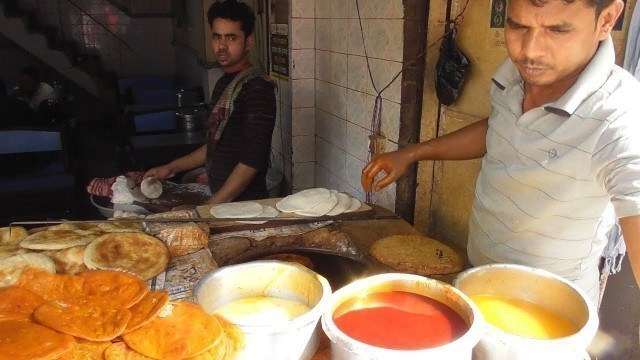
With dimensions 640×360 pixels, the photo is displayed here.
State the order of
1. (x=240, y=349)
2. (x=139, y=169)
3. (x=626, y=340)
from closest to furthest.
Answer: (x=240, y=349)
(x=626, y=340)
(x=139, y=169)

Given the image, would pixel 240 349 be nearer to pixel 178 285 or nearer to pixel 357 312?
pixel 357 312

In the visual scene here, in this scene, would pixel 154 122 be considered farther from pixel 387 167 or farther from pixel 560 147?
pixel 560 147

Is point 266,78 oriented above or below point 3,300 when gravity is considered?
above

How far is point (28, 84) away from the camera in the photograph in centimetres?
824

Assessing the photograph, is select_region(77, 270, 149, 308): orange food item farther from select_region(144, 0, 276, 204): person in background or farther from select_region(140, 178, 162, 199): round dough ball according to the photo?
select_region(140, 178, 162, 199): round dough ball

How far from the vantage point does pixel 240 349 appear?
3.90ft

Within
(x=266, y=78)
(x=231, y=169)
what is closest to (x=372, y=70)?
(x=266, y=78)

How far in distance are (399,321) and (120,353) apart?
0.66 meters

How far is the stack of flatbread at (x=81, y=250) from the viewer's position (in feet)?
6.16

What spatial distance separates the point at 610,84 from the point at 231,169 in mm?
2638

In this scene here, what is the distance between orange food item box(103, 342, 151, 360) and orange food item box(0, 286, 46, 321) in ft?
0.89

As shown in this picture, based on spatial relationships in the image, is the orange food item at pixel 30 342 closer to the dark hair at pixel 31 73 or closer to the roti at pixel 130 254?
the roti at pixel 130 254

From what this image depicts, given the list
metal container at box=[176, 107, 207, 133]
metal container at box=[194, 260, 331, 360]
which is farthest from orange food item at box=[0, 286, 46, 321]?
metal container at box=[176, 107, 207, 133]

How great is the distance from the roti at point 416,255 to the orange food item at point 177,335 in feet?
3.82
